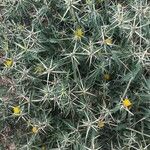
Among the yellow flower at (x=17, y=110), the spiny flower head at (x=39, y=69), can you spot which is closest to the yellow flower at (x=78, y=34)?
the spiny flower head at (x=39, y=69)

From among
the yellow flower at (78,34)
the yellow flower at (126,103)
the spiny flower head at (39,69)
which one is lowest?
the yellow flower at (126,103)

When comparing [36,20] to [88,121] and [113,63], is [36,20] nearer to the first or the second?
[113,63]

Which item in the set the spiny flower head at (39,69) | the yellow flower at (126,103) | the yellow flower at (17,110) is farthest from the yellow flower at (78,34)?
the yellow flower at (17,110)

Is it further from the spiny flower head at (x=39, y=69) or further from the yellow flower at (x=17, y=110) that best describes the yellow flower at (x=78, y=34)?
the yellow flower at (x=17, y=110)

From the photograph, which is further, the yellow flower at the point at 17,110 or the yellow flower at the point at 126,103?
the yellow flower at the point at 17,110

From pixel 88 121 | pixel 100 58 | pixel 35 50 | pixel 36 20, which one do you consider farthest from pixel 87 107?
pixel 36 20

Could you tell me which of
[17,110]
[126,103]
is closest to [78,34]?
[126,103]

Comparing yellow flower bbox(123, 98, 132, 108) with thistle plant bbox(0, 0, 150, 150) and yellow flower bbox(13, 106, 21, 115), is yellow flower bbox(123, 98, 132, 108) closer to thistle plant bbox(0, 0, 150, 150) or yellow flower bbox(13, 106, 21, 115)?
thistle plant bbox(0, 0, 150, 150)

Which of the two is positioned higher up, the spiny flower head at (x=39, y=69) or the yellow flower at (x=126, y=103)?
the spiny flower head at (x=39, y=69)

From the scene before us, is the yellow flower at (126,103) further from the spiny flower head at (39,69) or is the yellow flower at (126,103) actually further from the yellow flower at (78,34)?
the spiny flower head at (39,69)
